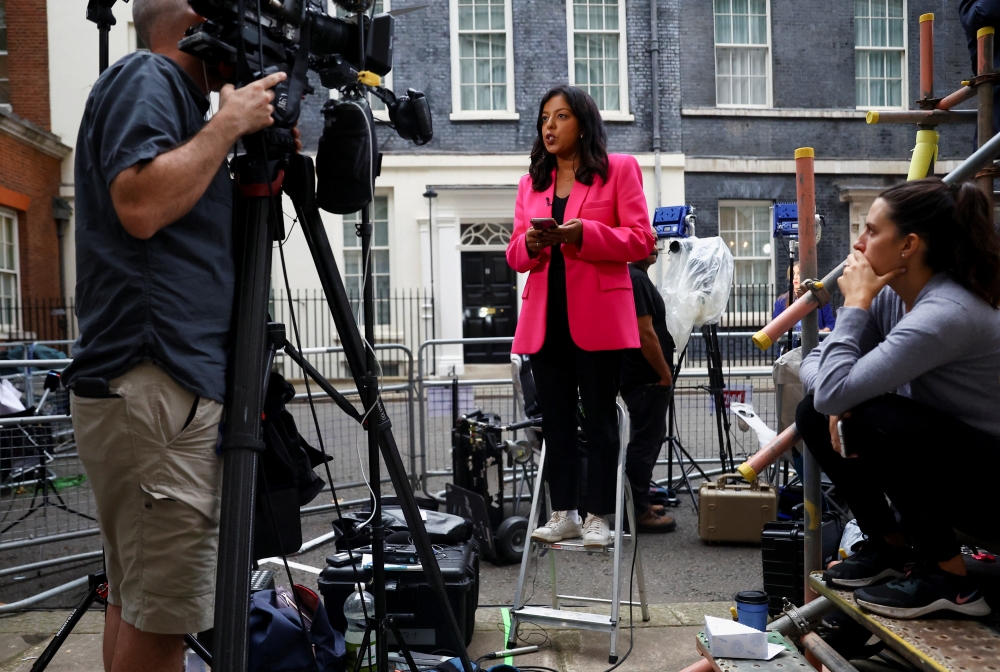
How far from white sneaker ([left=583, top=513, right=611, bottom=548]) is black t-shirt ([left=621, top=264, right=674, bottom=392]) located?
1456 millimetres

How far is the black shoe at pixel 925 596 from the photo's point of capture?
2.24 m

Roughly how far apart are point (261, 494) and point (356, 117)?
36.7 inches

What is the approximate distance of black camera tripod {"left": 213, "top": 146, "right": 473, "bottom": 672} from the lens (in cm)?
168

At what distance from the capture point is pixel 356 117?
2043mm

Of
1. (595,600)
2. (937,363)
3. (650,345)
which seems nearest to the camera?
(937,363)

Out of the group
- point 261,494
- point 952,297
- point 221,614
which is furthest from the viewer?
point 952,297

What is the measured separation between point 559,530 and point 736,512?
1.85 m

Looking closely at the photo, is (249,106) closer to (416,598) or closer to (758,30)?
(416,598)

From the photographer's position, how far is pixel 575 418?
3.37m

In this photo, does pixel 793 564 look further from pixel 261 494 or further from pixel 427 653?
pixel 261 494

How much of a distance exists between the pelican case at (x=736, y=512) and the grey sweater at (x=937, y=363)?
7.83ft

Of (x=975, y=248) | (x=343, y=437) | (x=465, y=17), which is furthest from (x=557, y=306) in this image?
(x=465, y=17)

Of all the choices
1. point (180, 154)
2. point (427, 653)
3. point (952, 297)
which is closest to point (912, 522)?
point (952, 297)

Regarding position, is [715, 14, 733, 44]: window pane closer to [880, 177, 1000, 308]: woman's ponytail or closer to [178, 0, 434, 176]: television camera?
[880, 177, 1000, 308]: woman's ponytail
